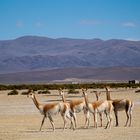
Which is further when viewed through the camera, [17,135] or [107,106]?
[107,106]

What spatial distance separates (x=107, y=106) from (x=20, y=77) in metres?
129

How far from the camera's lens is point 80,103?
20.4m

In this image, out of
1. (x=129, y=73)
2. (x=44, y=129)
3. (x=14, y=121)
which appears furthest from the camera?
(x=129, y=73)

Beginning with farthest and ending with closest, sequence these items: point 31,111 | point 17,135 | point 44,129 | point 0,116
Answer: point 31,111 < point 0,116 < point 44,129 < point 17,135

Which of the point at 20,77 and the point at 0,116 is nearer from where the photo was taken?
the point at 0,116

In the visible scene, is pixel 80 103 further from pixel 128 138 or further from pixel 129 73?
pixel 129 73

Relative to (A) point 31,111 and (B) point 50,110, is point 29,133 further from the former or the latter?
(A) point 31,111

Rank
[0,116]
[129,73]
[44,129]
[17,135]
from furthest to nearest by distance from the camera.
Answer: [129,73]
[0,116]
[44,129]
[17,135]

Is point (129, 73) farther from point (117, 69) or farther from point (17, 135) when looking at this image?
point (17, 135)

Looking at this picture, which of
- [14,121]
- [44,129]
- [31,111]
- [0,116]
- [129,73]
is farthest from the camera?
[129,73]

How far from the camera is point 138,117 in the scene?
24422mm

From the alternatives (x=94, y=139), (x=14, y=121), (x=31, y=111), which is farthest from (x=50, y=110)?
(x=31, y=111)

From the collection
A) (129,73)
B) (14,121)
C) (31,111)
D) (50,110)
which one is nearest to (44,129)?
(50,110)

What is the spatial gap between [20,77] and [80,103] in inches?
5049
